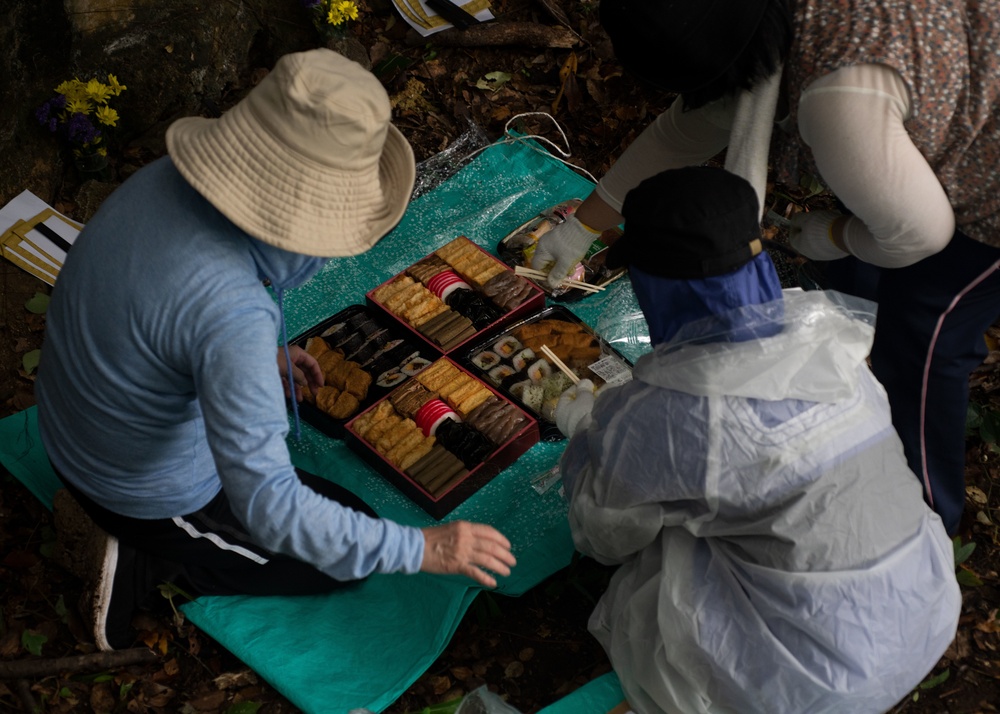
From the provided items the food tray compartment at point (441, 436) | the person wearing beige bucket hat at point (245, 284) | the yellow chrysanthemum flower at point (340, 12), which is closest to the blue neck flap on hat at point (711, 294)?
the person wearing beige bucket hat at point (245, 284)

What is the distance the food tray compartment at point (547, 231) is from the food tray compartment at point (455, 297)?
0.71 feet

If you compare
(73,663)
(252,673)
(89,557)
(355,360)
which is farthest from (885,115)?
(73,663)

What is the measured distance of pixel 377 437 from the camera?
3.49m

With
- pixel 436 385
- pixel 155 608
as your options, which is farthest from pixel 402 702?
pixel 436 385

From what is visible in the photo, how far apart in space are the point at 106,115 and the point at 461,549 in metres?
3.31

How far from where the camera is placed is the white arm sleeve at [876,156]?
246cm

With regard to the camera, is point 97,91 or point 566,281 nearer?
point 566,281

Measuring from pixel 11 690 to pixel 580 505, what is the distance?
6.56 ft

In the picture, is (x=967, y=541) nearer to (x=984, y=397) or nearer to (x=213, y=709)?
(x=984, y=397)

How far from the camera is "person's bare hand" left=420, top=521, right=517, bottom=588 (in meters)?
2.35

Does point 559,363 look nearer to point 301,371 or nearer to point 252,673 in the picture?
point 301,371

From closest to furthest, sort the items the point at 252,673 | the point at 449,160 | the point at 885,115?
the point at 885,115, the point at 252,673, the point at 449,160

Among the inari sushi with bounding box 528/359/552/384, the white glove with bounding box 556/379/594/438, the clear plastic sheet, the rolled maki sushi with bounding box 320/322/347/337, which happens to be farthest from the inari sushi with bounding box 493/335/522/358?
the clear plastic sheet

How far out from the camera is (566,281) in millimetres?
4078
